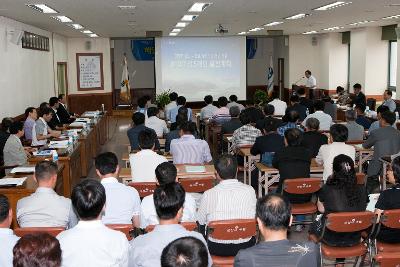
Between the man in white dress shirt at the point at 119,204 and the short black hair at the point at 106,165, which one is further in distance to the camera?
the short black hair at the point at 106,165

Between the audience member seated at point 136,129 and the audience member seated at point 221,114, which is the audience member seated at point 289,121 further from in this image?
the audience member seated at point 221,114

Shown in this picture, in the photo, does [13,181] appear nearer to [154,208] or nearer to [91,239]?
[154,208]

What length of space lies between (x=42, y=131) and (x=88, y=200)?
6.42m

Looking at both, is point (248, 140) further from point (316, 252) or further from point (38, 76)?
point (38, 76)

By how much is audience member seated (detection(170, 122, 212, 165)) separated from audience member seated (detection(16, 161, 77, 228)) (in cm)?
257

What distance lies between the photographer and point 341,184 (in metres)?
4.33

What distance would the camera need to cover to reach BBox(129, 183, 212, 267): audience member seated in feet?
9.64

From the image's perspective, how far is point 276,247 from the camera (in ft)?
8.70

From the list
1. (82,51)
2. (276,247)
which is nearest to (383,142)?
(276,247)

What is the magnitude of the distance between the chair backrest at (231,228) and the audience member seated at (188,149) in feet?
9.74

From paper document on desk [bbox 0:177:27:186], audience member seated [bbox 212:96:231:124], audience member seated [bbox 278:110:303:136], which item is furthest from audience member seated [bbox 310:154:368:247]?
audience member seated [bbox 212:96:231:124]

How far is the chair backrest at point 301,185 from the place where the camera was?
5.27 metres

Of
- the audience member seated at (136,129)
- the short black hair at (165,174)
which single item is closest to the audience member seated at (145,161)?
the short black hair at (165,174)

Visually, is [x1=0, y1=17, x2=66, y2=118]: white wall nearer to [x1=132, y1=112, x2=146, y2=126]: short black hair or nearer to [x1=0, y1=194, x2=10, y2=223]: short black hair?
[x1=132, y1=112, x2=146, y2=126]: short black hair
